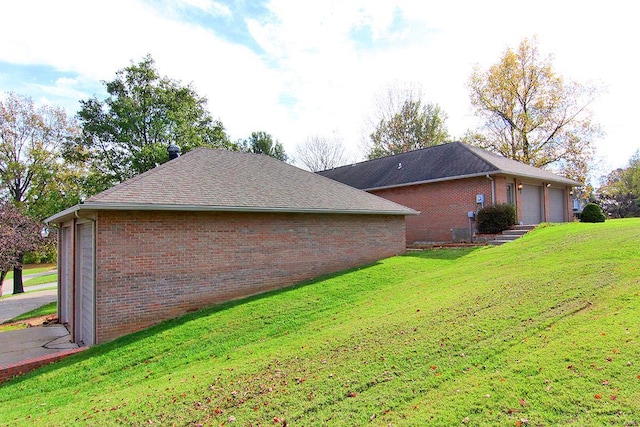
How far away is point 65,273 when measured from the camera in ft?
37.8

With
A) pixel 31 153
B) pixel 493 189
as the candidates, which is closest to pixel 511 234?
pixel 493 189

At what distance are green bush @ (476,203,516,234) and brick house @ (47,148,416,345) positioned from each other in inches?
185

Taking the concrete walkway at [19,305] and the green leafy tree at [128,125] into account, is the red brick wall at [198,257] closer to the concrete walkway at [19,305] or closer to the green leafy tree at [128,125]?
the concrete walkway at [19,305]

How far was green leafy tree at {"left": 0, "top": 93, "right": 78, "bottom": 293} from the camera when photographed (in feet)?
80.2

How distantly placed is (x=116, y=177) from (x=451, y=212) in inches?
691

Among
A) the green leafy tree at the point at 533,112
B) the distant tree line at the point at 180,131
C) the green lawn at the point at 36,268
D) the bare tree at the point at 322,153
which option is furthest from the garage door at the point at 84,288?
the green lawn at the point at 36,268

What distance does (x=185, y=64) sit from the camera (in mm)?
20078

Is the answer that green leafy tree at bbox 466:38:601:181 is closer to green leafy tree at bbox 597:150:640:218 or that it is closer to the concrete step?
green leafy tree at bbox 597:150:640:218

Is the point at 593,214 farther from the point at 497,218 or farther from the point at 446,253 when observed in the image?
the point at 446,253

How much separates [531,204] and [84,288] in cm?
1962

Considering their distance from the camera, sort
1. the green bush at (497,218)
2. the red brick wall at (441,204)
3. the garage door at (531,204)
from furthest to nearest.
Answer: the garage door at (531,204)
the red brick wall at (441,204)
the green bush at (497,218)

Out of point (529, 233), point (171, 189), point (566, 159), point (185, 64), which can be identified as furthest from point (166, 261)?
point (566, 159)

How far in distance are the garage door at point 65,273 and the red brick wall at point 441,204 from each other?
14.7 metres

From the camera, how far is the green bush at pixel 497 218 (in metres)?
15.4
